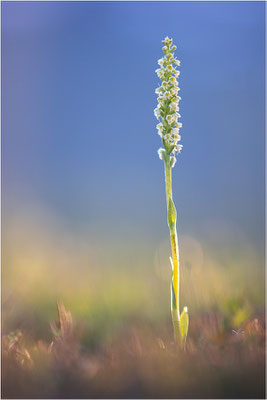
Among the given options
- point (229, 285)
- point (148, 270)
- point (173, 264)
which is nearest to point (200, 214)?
point (148, 270)

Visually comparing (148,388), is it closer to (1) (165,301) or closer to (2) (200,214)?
(1) (165,301)

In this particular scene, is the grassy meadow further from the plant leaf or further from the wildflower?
the wildflower

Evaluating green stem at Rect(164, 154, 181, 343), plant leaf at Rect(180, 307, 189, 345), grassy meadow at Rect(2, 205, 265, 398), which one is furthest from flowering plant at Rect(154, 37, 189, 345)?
grassy meadow at Rect(2, 205, 265, 398)

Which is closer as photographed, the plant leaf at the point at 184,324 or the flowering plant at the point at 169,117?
the plant leaf at the point at 184,324

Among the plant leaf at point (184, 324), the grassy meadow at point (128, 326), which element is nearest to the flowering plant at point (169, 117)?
the plant leaf at point (184, 324)

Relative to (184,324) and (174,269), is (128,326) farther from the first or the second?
(174,269)

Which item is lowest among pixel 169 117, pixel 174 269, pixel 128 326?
pixel 128 326

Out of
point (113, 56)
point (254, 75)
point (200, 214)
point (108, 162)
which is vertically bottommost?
point (200, 214)

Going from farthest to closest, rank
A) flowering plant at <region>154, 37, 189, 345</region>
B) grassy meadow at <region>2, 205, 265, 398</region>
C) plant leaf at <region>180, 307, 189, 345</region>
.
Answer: flowering plant at <region>154, 37, 189, 345</region>, plant leaf at <region>180, 307, 189, 345</region>, grassy meadow at <region>2, 205, 265, 398</region>

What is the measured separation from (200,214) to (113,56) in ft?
231

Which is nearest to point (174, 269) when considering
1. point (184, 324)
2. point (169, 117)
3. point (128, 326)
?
point (184, 324)

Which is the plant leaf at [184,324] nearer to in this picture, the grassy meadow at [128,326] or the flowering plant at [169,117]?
the grassy meadow at [128,326]

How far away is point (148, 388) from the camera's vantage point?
199 centimetres

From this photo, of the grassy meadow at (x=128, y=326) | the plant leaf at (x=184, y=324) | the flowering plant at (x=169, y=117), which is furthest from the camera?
the flowering plant at (x=169, y=117)
